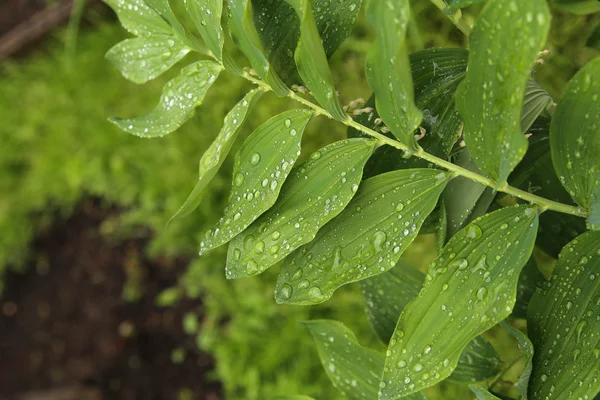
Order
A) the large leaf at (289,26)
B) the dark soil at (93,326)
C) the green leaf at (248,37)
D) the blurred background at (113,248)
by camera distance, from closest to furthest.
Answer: the green leaf at (248,37) → the large leaf at (289,26) → the blurred background at (113,248) → the dark soil at (93,326)

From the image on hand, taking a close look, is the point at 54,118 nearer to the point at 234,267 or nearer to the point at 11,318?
the point at 11,318

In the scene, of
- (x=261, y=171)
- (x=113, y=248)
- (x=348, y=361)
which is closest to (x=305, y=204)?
(x=261, y=171)

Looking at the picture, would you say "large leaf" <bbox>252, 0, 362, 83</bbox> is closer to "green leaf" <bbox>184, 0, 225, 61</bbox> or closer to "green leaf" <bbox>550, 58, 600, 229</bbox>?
"green leaf" <bbox>184, 0, 225, 61</bbox>

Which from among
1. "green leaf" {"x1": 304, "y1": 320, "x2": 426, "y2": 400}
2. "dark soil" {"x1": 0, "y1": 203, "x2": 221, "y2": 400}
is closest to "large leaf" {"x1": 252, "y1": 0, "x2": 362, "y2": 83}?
"green leaf" {"x1": 304, "y1": 320, "x2": 426, "y2": 400}

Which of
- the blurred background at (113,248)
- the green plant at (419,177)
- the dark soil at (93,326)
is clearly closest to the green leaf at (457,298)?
the green plant at (419,177)

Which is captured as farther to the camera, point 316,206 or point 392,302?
point 392,302

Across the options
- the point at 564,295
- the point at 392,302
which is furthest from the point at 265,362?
the point at 564,295

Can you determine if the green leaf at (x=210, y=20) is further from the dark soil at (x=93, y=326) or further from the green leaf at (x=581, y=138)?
the dark soil at (x=93, y=326)
